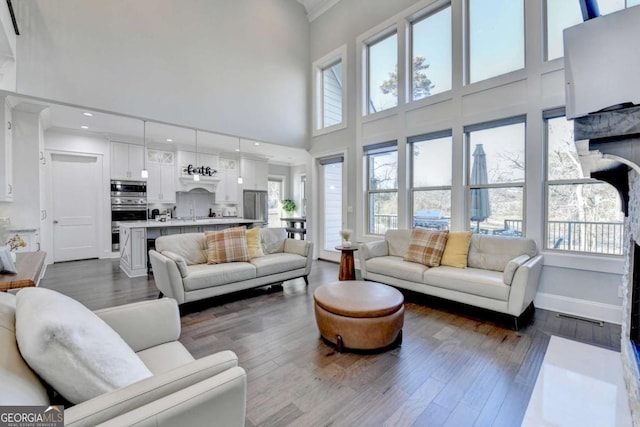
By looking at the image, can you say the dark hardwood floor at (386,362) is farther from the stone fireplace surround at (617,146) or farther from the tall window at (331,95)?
the tall window at (331,95)

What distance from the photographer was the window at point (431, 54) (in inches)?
168

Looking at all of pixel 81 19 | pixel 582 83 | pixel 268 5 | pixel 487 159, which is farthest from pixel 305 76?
pixel 582 83

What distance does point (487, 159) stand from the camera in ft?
12.7

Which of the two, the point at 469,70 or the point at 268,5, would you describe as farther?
the point at 268,5

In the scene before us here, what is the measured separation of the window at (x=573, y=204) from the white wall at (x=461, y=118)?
13 cm

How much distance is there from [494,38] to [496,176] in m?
1.87

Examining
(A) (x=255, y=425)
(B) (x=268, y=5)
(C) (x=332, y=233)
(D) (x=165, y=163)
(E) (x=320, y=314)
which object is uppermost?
(B) (x=268, y=5)

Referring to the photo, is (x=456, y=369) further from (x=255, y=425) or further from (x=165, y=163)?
(x=165, y=163)

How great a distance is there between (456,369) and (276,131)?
16.7ft

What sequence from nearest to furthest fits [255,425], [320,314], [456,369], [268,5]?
[255,425] < [456,369] < [320,314] < [268,5]

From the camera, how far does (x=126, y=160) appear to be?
252 inches

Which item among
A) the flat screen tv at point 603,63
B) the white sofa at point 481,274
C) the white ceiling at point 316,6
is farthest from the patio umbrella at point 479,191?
the white ceiling at point 316,6

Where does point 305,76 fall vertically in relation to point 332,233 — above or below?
above

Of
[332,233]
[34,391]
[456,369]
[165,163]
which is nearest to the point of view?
[34,391]
